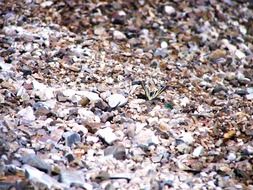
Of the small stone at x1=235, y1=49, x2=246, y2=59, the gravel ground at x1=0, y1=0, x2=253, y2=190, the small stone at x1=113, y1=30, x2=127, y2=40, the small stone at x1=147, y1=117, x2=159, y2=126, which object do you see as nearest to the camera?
the gravel ground at x1=0, y1=0, x2=253, y2=190

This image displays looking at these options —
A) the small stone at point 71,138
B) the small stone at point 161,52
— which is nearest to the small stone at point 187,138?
the small stone at point 71,138

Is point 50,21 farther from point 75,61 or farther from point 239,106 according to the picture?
point 239,106

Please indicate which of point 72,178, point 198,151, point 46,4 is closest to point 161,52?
point 46,4

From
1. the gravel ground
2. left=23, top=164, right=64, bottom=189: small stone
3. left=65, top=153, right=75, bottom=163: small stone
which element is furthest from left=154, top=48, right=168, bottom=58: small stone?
left=23, top=164, right=64, bottom=189: small stone

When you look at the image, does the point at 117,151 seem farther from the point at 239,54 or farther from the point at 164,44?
the point at 239,54

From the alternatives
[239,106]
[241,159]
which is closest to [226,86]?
[239,106]

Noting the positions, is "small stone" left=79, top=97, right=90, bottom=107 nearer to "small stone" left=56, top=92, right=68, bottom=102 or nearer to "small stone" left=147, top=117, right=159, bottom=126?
"small stone" left=56, top=92, right=68, bottom=102
